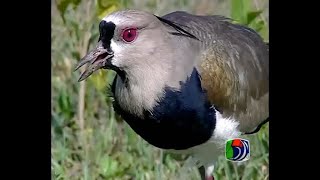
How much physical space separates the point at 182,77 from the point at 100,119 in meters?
0.55

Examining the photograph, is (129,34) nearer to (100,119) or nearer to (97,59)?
(97,59)

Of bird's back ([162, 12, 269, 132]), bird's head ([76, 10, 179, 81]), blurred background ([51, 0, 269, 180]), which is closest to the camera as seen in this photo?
bird's head ([76, 10, 179, 81])

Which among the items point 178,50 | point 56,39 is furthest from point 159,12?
point 56,39

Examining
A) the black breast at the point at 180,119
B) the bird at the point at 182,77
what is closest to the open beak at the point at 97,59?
the bird at the point at 182,77

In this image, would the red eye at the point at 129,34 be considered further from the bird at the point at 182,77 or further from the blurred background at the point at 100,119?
the blurred background at the point at 100,119

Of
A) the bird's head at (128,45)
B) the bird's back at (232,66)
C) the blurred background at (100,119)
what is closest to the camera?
the bird's head at (128,45)

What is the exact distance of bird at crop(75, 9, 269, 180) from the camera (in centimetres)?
250

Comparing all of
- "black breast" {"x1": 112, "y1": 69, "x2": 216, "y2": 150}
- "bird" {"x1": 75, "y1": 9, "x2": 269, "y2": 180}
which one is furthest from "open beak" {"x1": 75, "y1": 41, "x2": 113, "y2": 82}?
"black breast" {"x1": 112, "y1": 69, "x2": 216, "y2": 150}

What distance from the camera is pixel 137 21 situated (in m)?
2.50

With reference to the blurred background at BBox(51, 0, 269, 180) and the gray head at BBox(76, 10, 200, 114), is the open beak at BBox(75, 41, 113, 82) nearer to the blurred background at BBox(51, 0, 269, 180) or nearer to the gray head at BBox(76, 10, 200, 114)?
the gray head at BBox(76, 10, 200, 114)

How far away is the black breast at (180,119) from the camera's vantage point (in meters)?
2.53

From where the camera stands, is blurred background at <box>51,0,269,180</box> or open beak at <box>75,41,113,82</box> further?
blurred background at <box>51,0,269,180</box>

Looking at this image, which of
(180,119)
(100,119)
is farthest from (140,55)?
(100,119)

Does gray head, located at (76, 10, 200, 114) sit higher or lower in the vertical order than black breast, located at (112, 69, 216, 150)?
higher
